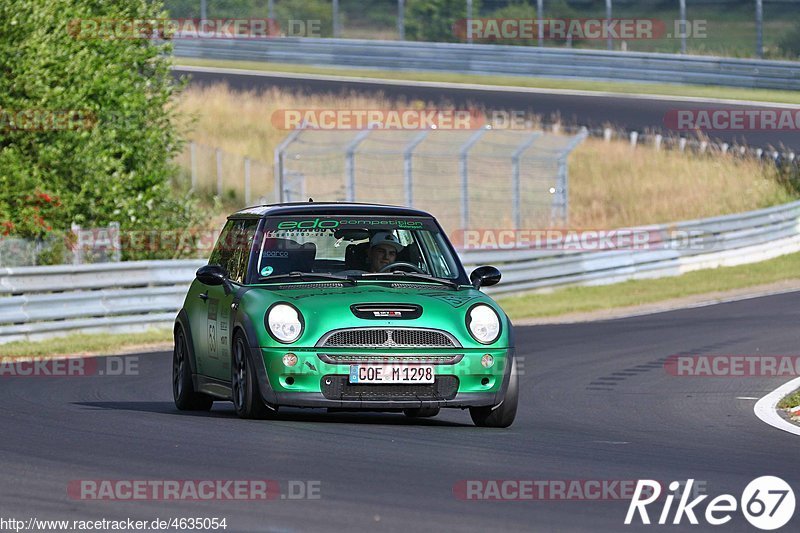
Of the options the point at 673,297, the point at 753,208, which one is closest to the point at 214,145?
the point at 753,208

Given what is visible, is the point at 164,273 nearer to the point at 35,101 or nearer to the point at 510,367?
the point at 35,101

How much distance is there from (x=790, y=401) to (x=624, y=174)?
25.1 metres

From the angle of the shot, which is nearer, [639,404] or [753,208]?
[639,404]

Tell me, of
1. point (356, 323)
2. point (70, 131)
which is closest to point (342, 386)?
point (356, 323)

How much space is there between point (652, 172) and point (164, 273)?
709 inches

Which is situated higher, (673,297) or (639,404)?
(639,404)

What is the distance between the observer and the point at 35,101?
23562mm

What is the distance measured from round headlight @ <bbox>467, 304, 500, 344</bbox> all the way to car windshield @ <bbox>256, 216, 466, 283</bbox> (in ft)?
2.41

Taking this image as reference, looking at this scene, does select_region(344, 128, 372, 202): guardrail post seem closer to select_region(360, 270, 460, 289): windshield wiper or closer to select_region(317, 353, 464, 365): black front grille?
select_region(360, 270, 460, 289): windshield wiper

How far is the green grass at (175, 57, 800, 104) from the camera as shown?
140 feet

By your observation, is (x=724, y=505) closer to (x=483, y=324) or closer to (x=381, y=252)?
(x=483, y=324)

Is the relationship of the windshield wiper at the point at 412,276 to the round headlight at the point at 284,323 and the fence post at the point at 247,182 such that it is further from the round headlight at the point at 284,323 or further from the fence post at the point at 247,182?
the fence post at the point at 247,182

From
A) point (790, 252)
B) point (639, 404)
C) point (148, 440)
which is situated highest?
point (148, 440)

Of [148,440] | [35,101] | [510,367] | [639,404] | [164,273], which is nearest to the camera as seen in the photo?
[148,440]
